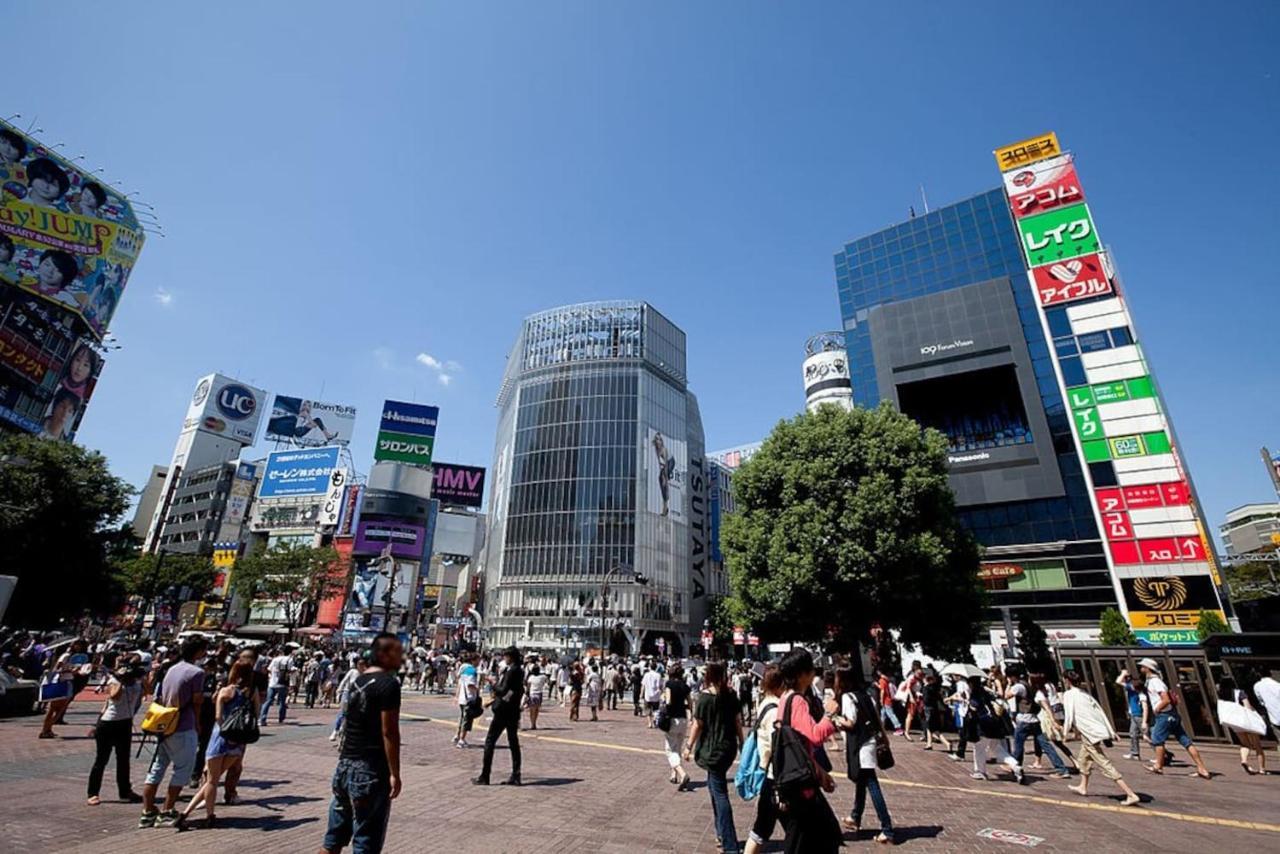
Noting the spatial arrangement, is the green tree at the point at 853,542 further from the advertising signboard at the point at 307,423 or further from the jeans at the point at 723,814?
the advertising signboard at the point at 307,423

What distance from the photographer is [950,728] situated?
54.7 feet

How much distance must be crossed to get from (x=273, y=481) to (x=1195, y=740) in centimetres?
8133

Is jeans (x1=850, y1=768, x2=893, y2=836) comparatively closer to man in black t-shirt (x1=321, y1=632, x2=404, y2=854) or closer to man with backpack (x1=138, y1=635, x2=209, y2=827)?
man in black t-shirt (x1=321, y1=632, x2=404, y2=854)

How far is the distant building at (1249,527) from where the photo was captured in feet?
224

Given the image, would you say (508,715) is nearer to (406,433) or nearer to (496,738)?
(496,738)

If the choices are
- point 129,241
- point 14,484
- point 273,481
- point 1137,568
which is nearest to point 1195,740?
point 1137,568

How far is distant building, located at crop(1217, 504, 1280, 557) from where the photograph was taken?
68.4 meters

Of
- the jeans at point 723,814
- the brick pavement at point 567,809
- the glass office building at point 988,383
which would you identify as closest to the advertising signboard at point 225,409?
the glass office building at point 988,383

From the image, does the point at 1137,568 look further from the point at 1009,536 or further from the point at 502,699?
the point at 502,699

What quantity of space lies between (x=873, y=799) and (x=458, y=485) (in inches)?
3141

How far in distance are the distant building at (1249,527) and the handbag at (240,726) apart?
292 feet

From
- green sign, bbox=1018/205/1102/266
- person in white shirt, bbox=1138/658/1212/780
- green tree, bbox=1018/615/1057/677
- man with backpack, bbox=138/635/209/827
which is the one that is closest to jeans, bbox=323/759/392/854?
man with backpack, bbox=138/635/209/827

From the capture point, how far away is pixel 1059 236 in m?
44.8

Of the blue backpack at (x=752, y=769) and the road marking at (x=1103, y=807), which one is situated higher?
the blue backpack at (x=752, y=769)
